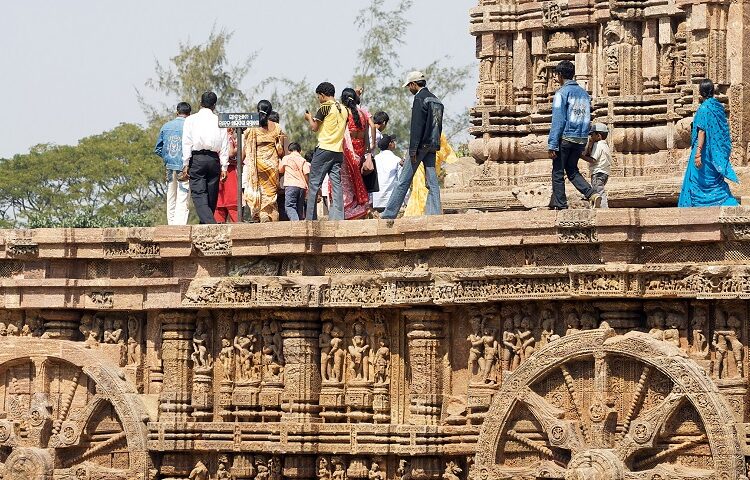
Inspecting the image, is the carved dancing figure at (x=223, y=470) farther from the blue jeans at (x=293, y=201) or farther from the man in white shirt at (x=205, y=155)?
the blue jeans at (x=293, y=201)

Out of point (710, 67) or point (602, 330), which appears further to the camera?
point (710, 67)

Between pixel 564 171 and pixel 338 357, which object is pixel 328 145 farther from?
pixel 564 171

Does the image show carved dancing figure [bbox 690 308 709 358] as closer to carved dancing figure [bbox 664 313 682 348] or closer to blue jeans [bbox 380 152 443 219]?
carved dancing figure [bbox 664 313 682 348]

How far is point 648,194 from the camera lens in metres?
27.2

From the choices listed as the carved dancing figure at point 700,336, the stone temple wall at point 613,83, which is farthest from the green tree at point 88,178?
the carved dancing figure at point 700,336

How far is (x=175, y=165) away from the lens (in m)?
27.2

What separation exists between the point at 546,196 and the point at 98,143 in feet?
105

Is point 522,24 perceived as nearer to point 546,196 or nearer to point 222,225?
point 546,196

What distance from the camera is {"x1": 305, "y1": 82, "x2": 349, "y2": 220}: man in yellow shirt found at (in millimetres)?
25906

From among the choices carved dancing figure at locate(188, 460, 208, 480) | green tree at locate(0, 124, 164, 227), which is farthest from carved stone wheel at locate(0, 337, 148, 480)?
green tree at locate(0, 124, 164, 227)

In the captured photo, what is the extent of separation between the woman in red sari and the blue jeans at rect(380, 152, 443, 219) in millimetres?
1104

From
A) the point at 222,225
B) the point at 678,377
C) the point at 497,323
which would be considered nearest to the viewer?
the point at 678,377

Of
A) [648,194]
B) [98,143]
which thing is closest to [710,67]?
[648,194]

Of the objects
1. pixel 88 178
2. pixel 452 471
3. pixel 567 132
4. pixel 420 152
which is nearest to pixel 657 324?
pixel 567 132
